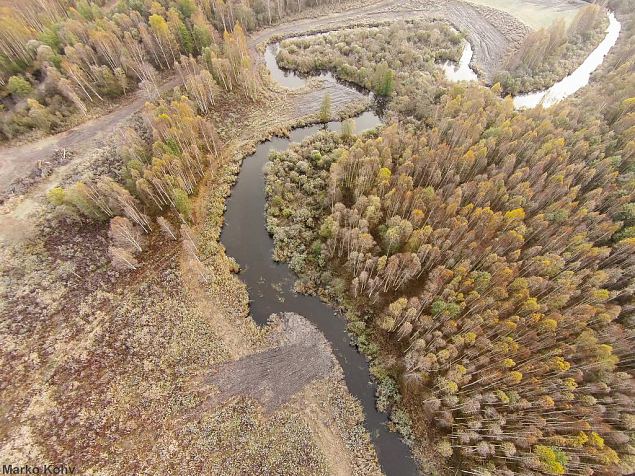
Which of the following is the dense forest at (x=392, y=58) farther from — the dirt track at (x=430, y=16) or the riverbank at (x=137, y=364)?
the riverbank at (x=137, y=364)

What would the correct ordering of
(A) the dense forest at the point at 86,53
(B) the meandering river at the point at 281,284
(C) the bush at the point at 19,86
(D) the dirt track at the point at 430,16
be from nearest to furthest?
(B) the meandering river at the point at 281,284, (C) the bush at the point at 19,86, (A) the dense forest at the point at 86,53, (D) the dirt track at the point at 430,16

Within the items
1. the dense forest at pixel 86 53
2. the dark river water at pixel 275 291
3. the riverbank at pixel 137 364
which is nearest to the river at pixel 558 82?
the dark river water at pixel 275 291

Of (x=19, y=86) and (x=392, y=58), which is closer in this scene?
(x=19, y=86)

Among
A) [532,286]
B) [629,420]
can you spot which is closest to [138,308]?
[532,286]

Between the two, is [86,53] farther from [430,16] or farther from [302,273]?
[430,16]

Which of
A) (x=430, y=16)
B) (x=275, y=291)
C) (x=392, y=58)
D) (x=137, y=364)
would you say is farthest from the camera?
(x=430, y=16)

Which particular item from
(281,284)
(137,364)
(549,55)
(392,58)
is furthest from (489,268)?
(549,55)

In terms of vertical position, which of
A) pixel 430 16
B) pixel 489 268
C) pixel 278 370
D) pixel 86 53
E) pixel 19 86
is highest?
pixel 86 53

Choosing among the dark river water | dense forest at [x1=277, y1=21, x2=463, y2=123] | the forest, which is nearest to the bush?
the forest

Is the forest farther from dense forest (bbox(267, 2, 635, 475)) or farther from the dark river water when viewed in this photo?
the dark river water
